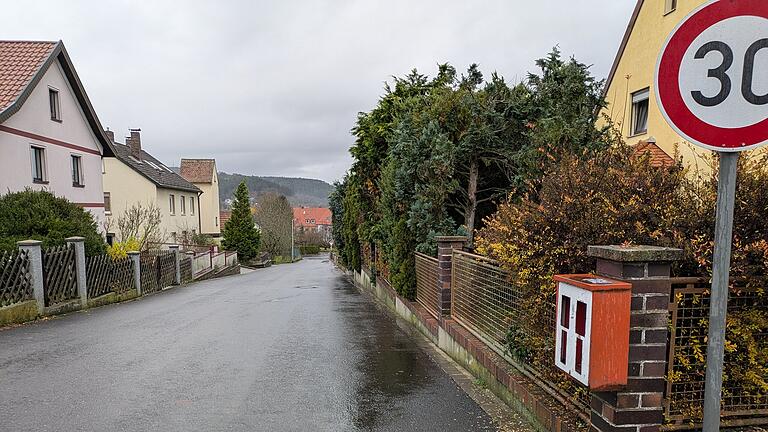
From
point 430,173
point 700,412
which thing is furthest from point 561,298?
point 430,173

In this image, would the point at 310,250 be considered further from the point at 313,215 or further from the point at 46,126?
the point at 46,126

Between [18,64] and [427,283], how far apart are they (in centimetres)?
1758

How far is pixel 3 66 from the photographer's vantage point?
1617 cm

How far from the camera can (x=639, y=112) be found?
12.5 m

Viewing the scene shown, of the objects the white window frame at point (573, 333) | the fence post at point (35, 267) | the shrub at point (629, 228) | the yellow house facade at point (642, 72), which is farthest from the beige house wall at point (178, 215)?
the white window frame at point (573, 333)

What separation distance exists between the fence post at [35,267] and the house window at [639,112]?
14.7 metres

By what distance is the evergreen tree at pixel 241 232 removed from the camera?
141ft

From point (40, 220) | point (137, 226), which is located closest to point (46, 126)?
point (137, 226)

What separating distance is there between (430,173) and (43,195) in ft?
33.3

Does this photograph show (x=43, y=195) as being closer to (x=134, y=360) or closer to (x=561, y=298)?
(x=134, y=360)

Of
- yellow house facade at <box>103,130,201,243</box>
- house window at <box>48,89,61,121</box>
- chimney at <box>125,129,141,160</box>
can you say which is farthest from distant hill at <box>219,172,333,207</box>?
house window at <box>48,89,61,121</box>

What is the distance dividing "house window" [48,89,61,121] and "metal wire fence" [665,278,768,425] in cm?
2123

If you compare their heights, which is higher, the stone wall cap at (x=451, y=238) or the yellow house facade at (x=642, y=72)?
the yellow house facade at (x=642, y=72)

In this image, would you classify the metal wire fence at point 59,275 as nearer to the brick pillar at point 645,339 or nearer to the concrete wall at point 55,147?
the concrete wall at point 55,147
